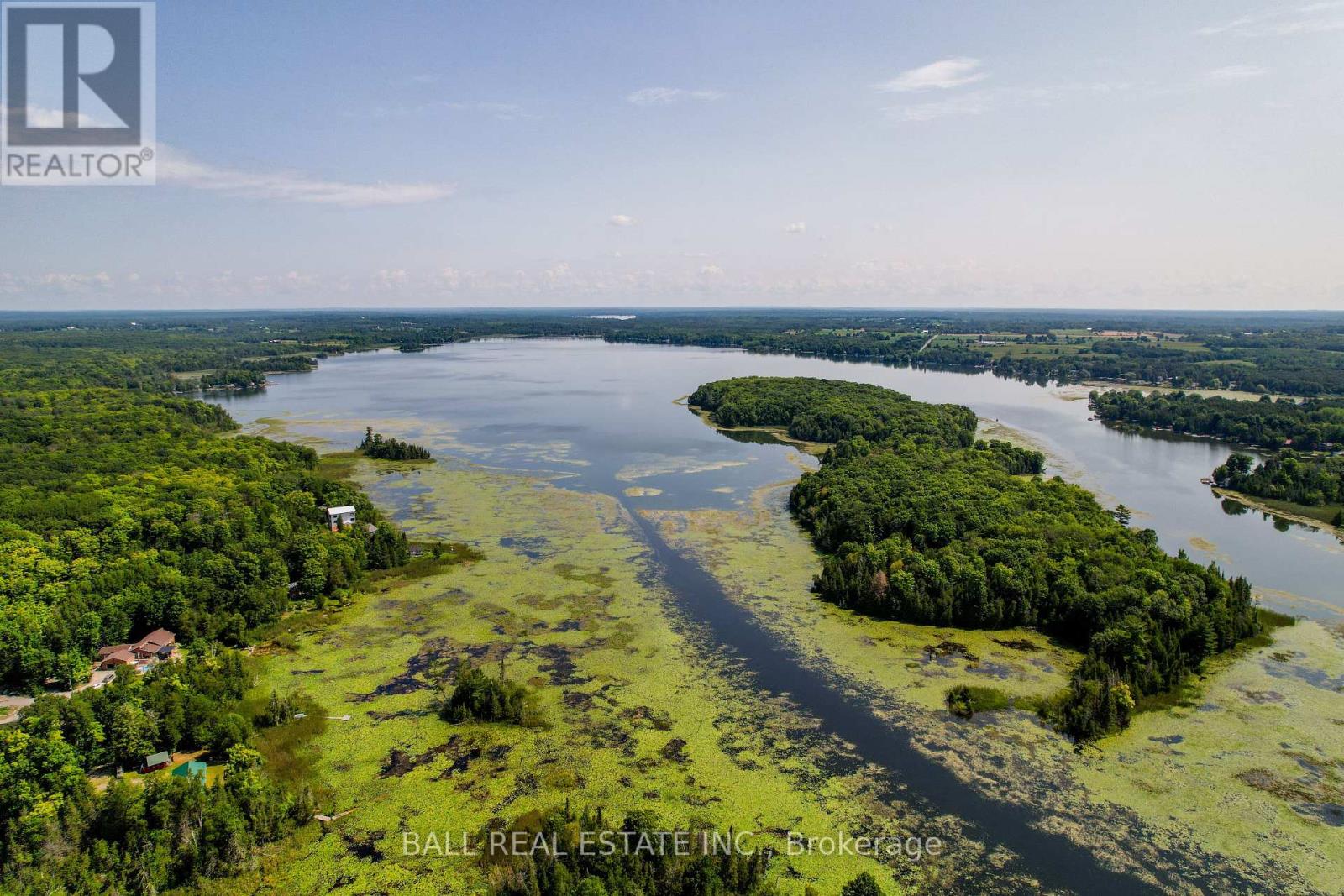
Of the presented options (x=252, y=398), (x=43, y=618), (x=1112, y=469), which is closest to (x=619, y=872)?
(x=43, y=618)

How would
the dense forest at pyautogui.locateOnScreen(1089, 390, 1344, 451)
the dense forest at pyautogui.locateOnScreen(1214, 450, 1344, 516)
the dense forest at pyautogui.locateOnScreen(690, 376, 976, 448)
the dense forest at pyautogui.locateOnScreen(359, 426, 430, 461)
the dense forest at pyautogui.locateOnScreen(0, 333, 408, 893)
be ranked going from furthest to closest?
the dense forest at pyautogui.locateOnScreen(1089, 390, 1344, 451) < the dense forest at pyautogui.locateOnScreen(690, 376, 976, 448) < the dense forest at pyautogui.locateOnScreen(359, 426, 430, 461) < the dense forest at pyautogui.locateOnScreen(1214, 450, 1344, 516) < the dense forest at pyautogui.locateOnScreen(0, 333, 408, 893)

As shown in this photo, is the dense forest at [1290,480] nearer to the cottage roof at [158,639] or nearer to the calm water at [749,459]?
the calm water at [749,459]

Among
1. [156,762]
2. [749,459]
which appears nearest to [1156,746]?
[156,762]

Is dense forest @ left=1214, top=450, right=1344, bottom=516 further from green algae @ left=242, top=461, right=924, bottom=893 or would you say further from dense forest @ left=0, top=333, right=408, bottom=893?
dense forest @ left=0, top=333, right=408, bottom=893

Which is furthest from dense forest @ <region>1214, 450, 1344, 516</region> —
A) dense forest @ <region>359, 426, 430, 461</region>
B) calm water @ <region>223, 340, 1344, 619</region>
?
dense forest @ <region>359, 426, 430, 461</region>

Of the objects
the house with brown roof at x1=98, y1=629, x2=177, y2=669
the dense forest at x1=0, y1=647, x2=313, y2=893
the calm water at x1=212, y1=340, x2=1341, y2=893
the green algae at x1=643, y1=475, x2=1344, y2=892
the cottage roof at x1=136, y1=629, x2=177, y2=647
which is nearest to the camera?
the dense forest at x1=0, y1=647, x2=313, y2=893

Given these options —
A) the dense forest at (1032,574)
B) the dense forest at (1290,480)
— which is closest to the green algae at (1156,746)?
the dense forest at (1032,574)

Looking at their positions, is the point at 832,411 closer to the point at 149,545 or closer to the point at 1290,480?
the point at 1290,480
